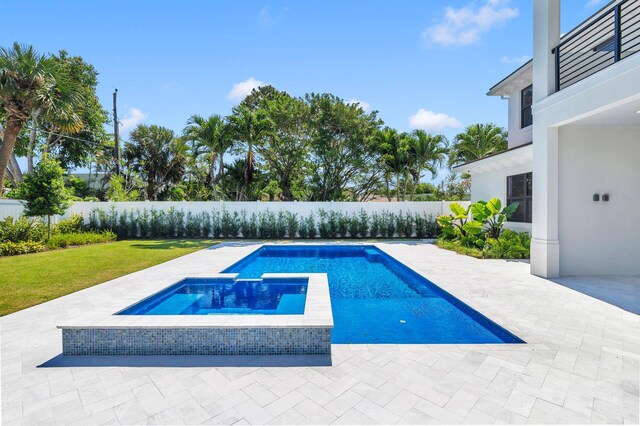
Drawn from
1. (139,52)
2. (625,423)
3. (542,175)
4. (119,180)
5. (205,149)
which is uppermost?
(139,52)

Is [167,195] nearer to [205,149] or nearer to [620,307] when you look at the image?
[205,149]

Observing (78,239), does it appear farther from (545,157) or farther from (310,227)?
(545,157)

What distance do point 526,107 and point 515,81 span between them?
107cm

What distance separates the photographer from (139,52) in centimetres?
1494

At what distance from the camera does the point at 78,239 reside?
14039mm

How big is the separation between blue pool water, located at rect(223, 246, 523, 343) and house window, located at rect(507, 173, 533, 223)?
5083 mm

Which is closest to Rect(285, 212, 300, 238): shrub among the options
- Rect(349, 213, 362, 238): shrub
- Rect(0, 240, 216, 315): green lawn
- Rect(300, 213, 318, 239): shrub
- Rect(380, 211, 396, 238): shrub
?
Rect(300, 213, 318, 239): shrub

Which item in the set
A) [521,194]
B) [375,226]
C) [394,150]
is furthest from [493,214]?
[394,150]

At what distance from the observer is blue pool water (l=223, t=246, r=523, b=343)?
4.61 meters

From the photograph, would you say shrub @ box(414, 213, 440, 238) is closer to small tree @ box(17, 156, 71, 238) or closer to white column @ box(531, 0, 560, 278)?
white column @ box(531, 0, 560, 278)

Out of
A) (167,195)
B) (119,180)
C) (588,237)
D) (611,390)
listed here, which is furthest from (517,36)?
(167,195)

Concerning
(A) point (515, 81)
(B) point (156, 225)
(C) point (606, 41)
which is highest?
(A) point (515, 81)

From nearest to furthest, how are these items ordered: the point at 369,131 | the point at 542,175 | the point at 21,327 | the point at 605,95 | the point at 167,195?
the point at 21,327, the point at 605,95, the point at 542,175, the point at 369,131, the point at 167,195

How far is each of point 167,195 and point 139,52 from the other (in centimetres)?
1457
